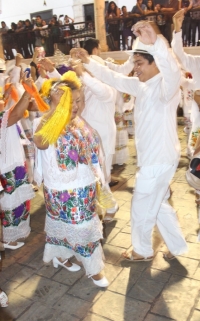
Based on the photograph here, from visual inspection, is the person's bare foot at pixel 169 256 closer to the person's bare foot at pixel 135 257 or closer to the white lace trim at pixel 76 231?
the person's bare foot at pixel 135 257

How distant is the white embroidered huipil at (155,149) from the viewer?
8.39 feet

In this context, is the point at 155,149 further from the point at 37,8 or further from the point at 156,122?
the point at 37,8

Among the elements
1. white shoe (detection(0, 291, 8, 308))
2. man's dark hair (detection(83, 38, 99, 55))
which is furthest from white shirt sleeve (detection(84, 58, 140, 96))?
white shoe (detection(0, 291, 8, 308))

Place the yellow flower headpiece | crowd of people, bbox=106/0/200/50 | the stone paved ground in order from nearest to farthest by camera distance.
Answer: the yellow flower headpiece < the stone paved ground < crowd of people, bbox=106/0/200/50

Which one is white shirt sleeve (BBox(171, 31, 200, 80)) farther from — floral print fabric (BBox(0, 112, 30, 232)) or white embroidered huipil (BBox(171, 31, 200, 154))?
floral print fabric (BBox(0, 112, 30, 232))

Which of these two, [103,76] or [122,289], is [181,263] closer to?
[122,289]

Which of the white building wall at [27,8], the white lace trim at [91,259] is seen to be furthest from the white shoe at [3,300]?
the white building wall at [27,8]

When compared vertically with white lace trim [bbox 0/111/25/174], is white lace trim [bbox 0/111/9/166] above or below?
above

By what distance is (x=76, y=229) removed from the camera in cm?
275

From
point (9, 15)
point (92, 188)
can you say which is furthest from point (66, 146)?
point (9, 15)

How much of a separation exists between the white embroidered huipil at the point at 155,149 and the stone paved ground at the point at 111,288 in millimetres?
244

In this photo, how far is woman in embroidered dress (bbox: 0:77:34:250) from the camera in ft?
10.4

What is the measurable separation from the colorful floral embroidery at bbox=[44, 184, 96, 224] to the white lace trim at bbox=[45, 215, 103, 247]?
0.05 meters

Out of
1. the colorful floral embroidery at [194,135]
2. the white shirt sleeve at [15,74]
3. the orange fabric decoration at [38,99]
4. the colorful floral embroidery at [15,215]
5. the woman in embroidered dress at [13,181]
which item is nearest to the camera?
the orange fabric decoration at [38,99]
